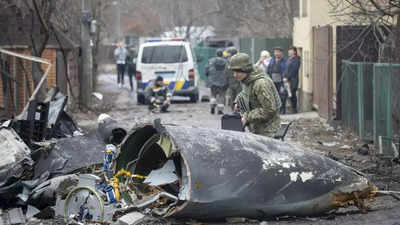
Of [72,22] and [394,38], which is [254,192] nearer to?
[394,38]

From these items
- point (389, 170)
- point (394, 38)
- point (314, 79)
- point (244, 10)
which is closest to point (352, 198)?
point (389, 170)

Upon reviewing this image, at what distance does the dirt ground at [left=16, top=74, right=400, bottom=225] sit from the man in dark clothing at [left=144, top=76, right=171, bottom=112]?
1.00 ft

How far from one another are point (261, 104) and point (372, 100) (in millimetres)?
6804

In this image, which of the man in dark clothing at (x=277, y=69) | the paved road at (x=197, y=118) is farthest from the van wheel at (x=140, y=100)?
the man in dark clothing at (x=277, y=69)

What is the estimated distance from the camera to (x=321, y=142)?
14.8m

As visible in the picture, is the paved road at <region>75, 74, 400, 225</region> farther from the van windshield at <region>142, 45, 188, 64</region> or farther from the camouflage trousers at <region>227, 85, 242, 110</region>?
the van windshield at <region>142, 45, 188, 64</region>

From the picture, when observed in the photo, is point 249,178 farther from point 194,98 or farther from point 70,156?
point 194,98

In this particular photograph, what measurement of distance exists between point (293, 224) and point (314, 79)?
559 inches

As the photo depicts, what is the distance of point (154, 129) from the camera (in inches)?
331

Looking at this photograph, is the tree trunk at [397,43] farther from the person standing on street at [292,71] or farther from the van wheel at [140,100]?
the van wheel at [140,100]

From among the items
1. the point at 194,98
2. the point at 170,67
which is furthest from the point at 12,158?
the point at 194,98

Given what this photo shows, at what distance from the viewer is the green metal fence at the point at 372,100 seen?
1299 centimetres

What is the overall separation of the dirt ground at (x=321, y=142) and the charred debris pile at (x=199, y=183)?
206 mm

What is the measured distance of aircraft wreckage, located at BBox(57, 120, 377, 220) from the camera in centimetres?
740
